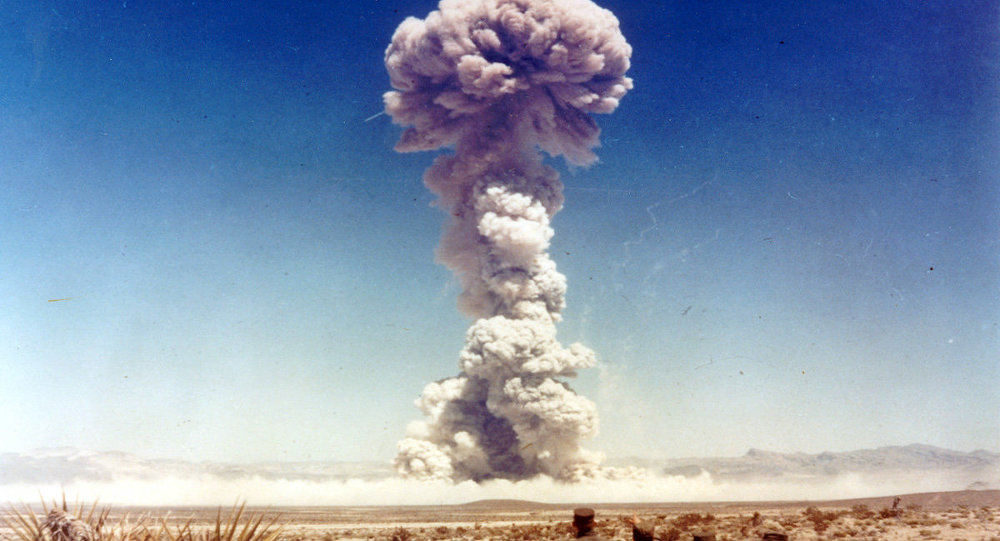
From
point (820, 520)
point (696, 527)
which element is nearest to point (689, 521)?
point (696, 527)

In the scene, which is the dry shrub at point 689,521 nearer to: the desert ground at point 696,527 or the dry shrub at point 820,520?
the desert ground at point 696,527

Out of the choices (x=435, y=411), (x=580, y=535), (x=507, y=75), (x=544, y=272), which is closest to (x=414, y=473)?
(x=435, y=411)

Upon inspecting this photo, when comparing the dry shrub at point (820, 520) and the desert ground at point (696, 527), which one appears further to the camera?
the dry shrub at point (820, 520)

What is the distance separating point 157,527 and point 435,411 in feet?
155

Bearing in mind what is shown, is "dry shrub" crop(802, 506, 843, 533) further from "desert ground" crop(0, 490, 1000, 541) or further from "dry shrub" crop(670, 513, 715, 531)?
"dry shrub" crop(670, 513, 715, 531)

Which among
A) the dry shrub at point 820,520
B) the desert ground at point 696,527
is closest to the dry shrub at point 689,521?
the desert ground at point 696,527

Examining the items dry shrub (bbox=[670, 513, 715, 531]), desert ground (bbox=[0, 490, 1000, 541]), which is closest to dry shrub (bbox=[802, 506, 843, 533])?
desert ground (bbox=[0, 490, 1000, 541])

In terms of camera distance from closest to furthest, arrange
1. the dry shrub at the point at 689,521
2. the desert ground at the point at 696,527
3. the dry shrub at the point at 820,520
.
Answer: the desert ground at the point at 696,527 → the dry shrub at the point at 820,520 → the dry shrub at the point at 689,521

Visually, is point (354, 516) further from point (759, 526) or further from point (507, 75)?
point (507, 75)

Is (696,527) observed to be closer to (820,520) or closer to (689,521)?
(689,521)

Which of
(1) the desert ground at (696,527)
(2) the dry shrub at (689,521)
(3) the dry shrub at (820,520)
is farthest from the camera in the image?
(2) the dry shrub at (689,521)

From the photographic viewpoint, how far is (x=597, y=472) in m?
55.9

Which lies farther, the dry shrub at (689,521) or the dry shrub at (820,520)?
the dry shrub at (689,521)

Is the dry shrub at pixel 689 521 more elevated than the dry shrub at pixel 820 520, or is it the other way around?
the dry shrub at pixel 820 520
